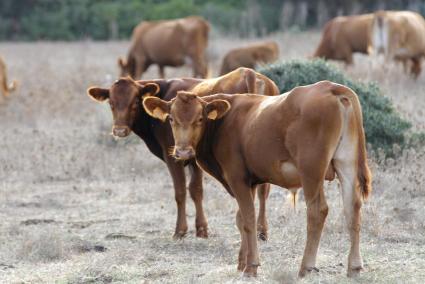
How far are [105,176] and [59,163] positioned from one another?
82 centimetres

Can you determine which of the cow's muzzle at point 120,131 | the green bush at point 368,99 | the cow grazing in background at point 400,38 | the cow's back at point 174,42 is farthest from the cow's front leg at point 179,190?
the cow grazing in background at point 400,38

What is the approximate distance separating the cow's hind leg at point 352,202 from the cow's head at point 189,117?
102 centimetres

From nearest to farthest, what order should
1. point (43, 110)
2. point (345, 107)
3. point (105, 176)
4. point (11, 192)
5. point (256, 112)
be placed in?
point (345, 107) < point (256, 112) < point (11, 192) < point (105, 176) < point (43, 110)

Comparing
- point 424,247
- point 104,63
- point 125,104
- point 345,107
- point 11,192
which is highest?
point 345,107

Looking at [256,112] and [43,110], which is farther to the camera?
[43,110]

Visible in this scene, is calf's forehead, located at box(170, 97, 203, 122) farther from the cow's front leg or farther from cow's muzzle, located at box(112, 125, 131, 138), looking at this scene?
the cow's front leg

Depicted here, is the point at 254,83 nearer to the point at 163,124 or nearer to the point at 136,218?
the point at 163,124

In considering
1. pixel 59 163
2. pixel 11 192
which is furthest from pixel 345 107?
pixel 59 163

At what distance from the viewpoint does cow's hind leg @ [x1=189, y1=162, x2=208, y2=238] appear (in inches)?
372

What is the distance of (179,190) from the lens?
31.4 feet

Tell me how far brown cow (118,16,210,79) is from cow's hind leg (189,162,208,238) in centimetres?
1046

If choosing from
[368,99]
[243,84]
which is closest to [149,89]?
[243,84]

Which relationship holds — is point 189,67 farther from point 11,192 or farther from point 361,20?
point 11,192

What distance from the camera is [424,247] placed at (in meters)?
8.48
